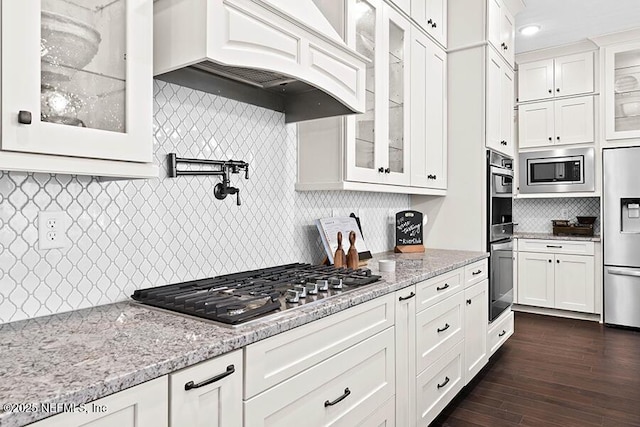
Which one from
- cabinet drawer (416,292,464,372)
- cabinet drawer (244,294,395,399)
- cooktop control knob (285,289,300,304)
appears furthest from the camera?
cabinet drawer (416,292,464,372)

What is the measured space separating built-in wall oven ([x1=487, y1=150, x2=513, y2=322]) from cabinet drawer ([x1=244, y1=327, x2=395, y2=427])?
1.68 metres

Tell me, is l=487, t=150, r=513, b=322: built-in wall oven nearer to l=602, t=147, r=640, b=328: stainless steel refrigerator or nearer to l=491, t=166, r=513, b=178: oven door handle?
l=491, t=166, r=513, b=178: oven door handle

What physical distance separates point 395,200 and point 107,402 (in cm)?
278

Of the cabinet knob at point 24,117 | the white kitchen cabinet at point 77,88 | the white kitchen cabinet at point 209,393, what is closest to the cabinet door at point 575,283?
the white kitchen cabinet at point 209,393

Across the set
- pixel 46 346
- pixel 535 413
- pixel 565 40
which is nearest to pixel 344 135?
pixel 46 346

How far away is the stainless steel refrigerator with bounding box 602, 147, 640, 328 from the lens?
14.2ft

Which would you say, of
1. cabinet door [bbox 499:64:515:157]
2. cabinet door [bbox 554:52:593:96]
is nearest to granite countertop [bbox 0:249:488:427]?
cabinet door [bbox 499:64:515:157]

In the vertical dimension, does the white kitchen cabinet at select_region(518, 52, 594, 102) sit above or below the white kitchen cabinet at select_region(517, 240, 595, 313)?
above

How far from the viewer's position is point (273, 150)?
7.42 ft

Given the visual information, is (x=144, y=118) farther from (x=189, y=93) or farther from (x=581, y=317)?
(x=581, y=317)

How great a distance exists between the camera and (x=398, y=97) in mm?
2793

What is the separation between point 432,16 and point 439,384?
253 centimetres

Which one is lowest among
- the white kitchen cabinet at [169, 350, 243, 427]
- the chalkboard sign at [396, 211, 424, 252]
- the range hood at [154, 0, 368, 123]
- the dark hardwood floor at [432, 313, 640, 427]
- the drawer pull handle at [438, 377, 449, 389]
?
the dark hardwood floor at [432, 313, 640, 427]

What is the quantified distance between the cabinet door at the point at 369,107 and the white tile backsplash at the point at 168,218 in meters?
0.34
